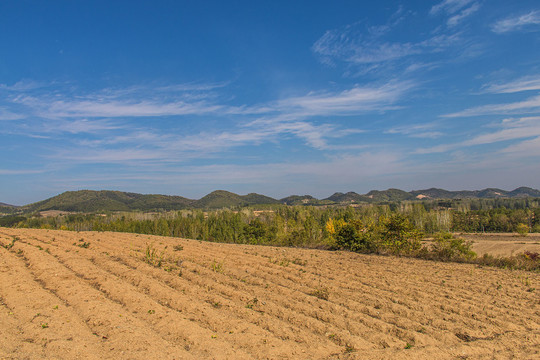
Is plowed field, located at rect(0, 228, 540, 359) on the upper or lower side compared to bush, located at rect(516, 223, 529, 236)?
upper

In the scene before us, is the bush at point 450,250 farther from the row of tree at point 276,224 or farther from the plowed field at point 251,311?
the row of tree at point 276,224

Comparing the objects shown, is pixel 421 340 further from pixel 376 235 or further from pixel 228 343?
pixel 376 235

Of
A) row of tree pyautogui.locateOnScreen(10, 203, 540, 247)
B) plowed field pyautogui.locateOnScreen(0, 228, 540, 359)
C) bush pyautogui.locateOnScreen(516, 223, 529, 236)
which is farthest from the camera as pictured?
bush pyautogui.locateOnScreen(516, 223, 529, 236)

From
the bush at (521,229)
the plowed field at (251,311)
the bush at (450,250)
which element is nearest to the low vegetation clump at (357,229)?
the bush at (450,250)

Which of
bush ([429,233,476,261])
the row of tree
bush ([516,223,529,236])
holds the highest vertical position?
bush ([429,233,476,261])

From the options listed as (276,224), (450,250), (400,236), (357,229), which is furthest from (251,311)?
(276,224)

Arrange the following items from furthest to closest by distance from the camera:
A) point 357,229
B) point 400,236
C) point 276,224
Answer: point 276,224 < point 357,229 < point 400,236

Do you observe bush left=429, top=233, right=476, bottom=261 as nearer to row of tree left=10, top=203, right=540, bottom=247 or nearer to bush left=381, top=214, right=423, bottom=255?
bush left=381, top=214, right=423, bottom=255

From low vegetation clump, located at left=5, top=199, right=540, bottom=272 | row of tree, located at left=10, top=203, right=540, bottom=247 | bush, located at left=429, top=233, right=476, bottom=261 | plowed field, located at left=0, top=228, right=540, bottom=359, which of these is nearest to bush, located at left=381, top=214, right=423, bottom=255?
low vegetation clump, located at left=5, top=199, right=540, bottom=272

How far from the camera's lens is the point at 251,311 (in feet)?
30.1

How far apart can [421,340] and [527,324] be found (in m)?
4.00

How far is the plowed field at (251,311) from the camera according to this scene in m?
6.73

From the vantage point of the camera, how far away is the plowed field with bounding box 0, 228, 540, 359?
673cm

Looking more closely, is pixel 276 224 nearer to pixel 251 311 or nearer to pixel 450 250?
pixel 450 250
